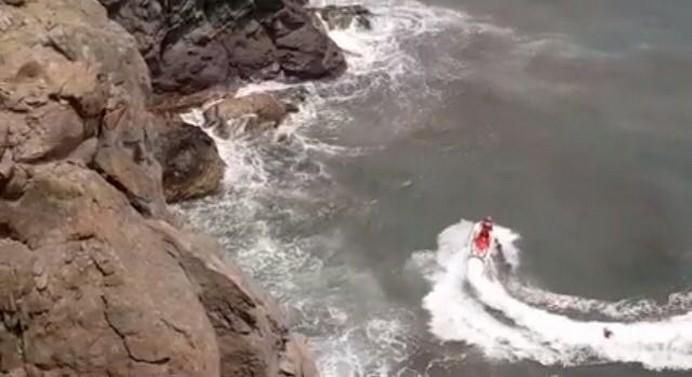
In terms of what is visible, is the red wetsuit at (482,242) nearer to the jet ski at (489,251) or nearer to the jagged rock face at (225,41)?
the jet ski at (489,251)

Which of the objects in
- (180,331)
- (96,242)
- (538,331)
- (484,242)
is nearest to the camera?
(180,331)

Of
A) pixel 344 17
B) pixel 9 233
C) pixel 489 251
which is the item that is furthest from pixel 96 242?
pixel 344 17

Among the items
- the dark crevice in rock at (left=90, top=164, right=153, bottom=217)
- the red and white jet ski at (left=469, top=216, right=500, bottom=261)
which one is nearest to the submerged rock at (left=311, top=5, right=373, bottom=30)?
the red and white jet ski at (left=469, top=216, right=500, bottom=261)

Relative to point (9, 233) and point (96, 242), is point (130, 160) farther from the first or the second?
point (9, 233)

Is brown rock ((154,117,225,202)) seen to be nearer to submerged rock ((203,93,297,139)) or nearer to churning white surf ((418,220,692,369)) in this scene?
submerged rock ((203,93,297,139))

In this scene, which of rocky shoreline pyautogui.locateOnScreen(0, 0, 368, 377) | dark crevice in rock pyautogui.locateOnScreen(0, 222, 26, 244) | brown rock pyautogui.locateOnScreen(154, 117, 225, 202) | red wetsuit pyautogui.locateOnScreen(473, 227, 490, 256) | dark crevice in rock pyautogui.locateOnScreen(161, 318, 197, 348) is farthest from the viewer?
brown rock pyautogui.locateOnScreen(154, 117, 225, 202)

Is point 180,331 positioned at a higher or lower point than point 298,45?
higher

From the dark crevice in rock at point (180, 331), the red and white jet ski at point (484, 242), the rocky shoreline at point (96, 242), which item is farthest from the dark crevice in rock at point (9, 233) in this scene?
the red and white jet ski at point (484, 242)
